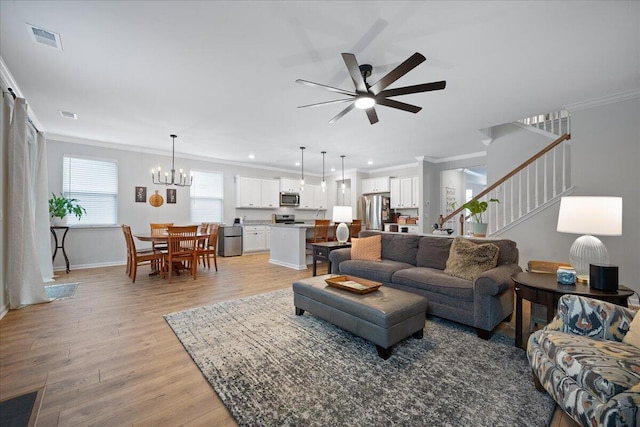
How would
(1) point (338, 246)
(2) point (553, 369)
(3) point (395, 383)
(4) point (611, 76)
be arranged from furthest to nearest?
1. (1) point (338, 246)
2. (4) point (611, 76)
3. (3) point (395, 383)
4. (2) point (553, 369)

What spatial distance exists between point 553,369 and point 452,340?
0.98m

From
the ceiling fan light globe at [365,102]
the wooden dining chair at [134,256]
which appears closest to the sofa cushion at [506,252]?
the ceiling fan light globe at [365,102]

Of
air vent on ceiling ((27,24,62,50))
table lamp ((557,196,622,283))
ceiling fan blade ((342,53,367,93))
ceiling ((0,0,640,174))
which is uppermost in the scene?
ceiling ((0,0,640,174))

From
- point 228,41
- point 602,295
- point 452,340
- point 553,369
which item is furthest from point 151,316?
point 602,295

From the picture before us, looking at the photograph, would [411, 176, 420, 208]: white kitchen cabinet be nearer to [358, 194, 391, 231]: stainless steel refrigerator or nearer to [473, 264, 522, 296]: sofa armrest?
[358, 194, 391, 231]: stainless steel refrigerator

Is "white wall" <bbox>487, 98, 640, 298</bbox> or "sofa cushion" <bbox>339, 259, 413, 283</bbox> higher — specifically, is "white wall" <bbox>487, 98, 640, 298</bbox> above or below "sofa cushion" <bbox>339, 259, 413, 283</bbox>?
above

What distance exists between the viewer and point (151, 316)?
9.69 feet

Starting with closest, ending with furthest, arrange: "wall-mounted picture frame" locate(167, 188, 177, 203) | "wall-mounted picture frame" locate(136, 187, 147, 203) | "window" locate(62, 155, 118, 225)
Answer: "window" locate(62, 155, 118, 225) < "wall-mounted picture frame" locate(136, 187, 147, 203) < "wall-mounted picture frame" locate(167, 188, 177, 203)

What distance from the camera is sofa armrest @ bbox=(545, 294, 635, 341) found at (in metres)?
1.56

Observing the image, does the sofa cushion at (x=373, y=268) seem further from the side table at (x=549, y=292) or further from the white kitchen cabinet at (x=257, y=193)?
the white kitchen cabinet at (x=257, y=193)

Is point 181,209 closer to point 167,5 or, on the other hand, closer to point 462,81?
point 167,5

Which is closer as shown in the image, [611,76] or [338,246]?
[611,76]

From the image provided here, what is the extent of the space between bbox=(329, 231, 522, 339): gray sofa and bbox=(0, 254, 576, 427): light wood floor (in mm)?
424

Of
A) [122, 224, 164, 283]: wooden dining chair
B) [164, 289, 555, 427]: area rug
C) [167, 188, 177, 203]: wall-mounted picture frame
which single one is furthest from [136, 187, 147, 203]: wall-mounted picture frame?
[164, 289, 555, 427]: area rug
